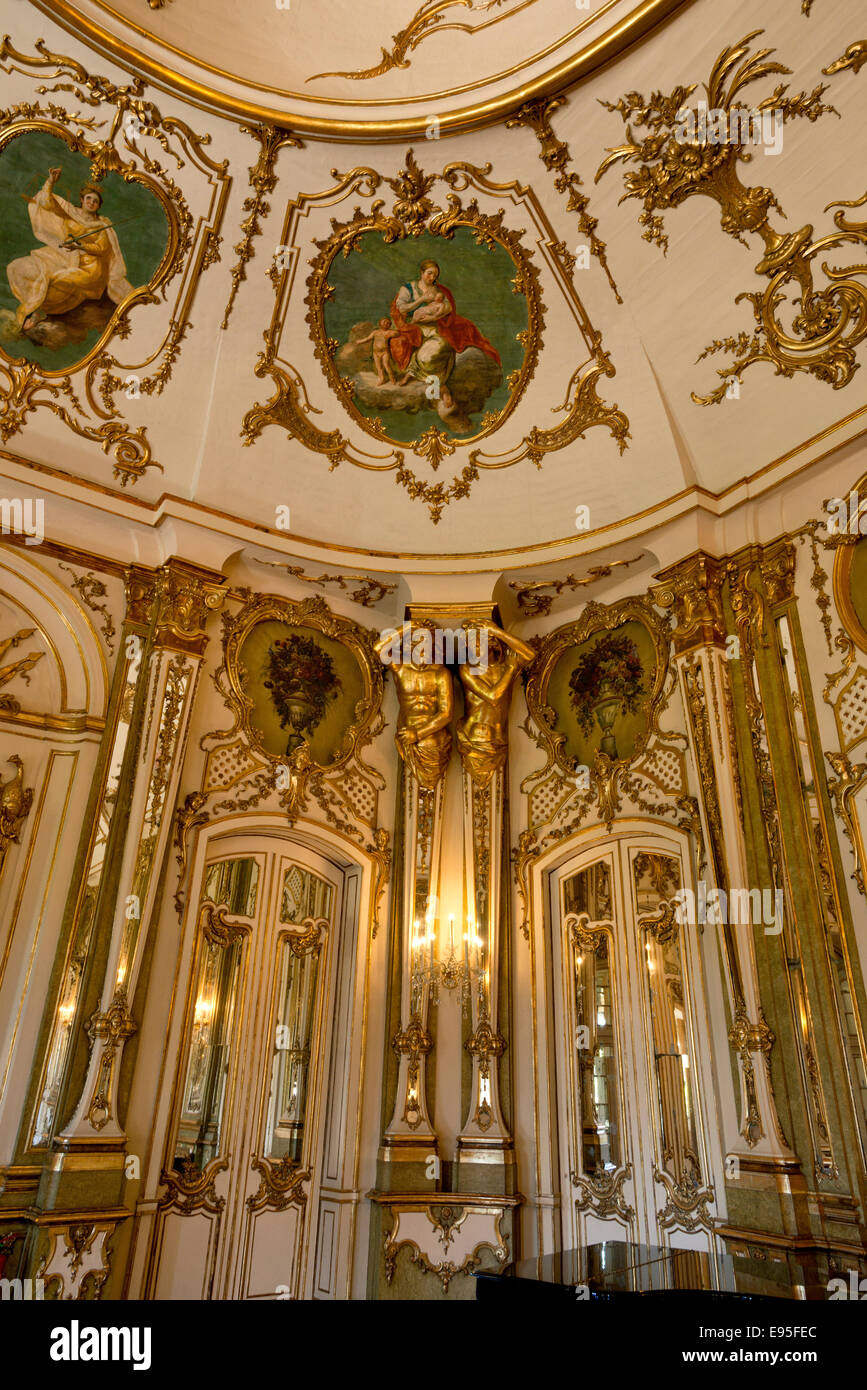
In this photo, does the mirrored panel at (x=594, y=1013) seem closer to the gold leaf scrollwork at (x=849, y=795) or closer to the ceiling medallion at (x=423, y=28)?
the gold leaf scrollwork at (x=849, y=795)

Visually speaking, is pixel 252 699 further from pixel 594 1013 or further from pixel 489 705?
pixel 594 1013

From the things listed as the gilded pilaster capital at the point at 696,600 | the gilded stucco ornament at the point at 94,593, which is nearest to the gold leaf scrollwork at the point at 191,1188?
the gilded stucco ornament at the point at 94,593

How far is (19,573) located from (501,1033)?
17.4ft

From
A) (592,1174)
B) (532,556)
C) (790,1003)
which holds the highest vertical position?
(532,556)

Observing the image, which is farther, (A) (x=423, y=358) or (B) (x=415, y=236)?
(A) (x=423, y=358)

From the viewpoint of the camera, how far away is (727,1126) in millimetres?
6043

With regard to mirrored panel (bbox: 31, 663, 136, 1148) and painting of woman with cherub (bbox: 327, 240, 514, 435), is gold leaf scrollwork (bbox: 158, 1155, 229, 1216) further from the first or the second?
painting of woman with cherub (bbox: 327, 240, 514, 435)

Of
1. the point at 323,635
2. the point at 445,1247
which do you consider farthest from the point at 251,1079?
the point at 323,635

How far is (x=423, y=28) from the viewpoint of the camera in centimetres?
668

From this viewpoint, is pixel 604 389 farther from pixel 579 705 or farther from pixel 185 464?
pixel 185 464

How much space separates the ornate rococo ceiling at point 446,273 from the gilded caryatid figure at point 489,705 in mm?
657

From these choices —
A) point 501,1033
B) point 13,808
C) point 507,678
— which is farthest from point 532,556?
point 13,808

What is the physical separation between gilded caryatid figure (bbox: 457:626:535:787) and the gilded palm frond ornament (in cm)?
314

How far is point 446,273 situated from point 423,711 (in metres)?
3.77
